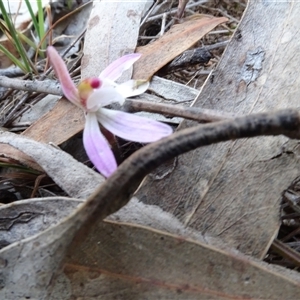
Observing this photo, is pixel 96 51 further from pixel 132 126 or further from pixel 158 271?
pixel 158 271

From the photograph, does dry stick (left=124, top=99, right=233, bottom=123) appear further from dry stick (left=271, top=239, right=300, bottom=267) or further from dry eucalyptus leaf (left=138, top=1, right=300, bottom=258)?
dry stick (left=271, top=239, right=300, bottom=267)

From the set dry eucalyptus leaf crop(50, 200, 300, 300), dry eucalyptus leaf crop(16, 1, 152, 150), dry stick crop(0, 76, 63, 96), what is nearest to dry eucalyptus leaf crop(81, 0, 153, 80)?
dry eucalyptus leaf crop(16, 1, 152, 150)

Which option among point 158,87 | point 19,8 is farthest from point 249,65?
point 19,8

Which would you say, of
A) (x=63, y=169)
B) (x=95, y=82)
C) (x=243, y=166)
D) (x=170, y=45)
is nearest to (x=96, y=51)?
(x=170, y=45)

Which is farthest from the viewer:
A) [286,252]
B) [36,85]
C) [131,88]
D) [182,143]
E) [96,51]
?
[96,51]

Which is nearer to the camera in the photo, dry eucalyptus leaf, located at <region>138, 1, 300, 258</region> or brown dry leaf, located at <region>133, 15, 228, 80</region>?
dry eucalyptus leaf, located at <region>138, 1, 300, 258</region>

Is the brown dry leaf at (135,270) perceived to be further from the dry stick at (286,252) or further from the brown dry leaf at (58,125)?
the brown dry leaf at (58,125)

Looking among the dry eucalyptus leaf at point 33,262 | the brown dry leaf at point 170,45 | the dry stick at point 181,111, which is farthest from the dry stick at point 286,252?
the brown dry leaf at point 170,45
